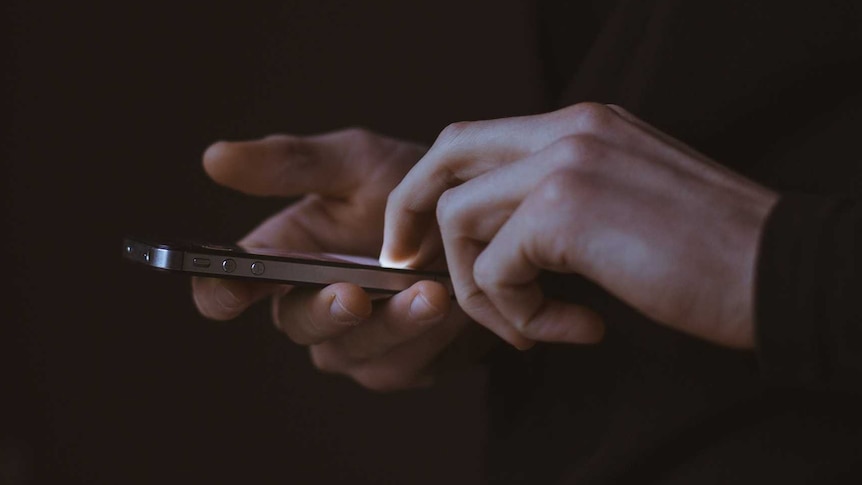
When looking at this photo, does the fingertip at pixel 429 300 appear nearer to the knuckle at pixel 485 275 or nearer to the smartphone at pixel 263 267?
the smartphone at pixel 263 267

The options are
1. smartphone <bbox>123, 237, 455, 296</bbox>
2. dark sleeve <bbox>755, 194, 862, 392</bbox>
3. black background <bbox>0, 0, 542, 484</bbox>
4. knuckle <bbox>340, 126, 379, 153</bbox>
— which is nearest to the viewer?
dark sleeve <bbox>755, 194, 862, 392</bbox>

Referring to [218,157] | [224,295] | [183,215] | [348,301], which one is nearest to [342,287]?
[348,301]

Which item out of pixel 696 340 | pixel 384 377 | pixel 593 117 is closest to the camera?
pixel 593 117

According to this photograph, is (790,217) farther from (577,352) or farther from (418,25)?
(418,25)

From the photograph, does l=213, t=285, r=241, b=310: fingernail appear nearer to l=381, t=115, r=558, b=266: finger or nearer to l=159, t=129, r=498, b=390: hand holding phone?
l=159, t=129, r=498, b=390: hand holding phone

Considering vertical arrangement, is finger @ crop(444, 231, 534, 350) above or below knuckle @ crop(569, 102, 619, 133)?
below

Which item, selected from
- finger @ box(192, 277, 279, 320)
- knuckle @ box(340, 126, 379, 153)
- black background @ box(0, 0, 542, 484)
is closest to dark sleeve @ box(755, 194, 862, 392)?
finger @ box(192, 277, 279, 320)

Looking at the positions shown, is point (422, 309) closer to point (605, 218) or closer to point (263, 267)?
point (263, 267)

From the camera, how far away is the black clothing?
65 cm

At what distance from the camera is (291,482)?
6.83 feet

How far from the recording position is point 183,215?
6.58 ft

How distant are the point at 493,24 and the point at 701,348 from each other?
4.13 feet

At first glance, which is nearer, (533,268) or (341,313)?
(533,268)

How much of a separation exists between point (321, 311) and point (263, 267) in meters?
0.09
